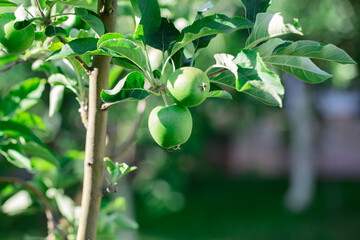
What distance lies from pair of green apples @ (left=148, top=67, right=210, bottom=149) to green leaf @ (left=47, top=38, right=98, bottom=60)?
0.40ft

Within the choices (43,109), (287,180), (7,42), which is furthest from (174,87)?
(287,180)

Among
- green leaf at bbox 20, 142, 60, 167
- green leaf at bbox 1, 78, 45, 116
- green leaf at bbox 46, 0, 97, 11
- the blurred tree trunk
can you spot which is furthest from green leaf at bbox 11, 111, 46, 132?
the blurred tree trunk

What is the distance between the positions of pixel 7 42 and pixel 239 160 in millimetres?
11845

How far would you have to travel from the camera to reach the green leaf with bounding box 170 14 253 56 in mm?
559

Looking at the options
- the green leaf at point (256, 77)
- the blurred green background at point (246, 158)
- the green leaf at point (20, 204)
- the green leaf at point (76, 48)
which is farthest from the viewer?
the blurred green background at point (246, 158)

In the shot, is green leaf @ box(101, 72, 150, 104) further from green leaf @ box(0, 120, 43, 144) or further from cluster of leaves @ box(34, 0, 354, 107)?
green leaf @ box(0, 120, 43, 144)

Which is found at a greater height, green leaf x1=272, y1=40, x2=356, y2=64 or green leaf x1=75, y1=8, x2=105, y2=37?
green leaf x1=75, y1=8, x2=105, y2=37

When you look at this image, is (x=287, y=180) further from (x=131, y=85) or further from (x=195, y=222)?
(x=131, y=85)

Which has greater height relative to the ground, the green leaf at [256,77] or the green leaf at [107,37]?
the green leaf at [107,37]

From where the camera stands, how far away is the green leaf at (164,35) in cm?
65

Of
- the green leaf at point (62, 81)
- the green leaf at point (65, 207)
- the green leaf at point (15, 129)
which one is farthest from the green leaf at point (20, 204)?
the green leaf at point (62, 81)

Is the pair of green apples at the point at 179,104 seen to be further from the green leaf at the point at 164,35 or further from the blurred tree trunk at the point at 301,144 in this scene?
the blurred tree trunk at the point at 301,144

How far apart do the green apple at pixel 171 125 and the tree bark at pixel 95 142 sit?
8 cm

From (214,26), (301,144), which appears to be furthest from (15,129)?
(301,144)
